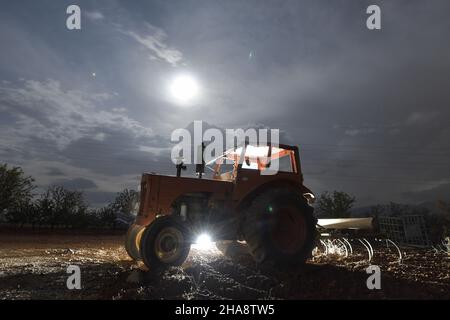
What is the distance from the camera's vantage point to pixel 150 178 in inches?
226

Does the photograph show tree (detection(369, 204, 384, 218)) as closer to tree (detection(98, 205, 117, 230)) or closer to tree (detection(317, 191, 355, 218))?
tree (detection(317, 191, 355, 218))

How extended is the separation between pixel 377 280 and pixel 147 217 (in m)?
3.77

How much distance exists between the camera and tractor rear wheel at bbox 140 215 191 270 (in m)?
5.14

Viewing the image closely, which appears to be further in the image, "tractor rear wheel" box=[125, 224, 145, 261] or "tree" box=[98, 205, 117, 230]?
"tree" box=[98, 205, 117, 230]

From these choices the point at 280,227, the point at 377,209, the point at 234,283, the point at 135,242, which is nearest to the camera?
the point at 234,283

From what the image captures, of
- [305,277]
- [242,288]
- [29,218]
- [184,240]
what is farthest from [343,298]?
[29,218]

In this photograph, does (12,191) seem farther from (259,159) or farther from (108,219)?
(259,159)

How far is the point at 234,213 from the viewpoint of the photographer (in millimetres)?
6035

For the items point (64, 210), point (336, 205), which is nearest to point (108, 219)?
point (64, 210)

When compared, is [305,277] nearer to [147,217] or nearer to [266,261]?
[266,261]

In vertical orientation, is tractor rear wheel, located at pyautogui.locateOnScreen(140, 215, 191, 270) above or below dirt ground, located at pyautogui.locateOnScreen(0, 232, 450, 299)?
above

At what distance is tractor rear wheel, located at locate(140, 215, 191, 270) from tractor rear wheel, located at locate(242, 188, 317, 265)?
1124mm

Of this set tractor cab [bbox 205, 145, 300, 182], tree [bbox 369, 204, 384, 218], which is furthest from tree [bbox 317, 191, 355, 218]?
tractor cab [bbox 205, 145, 300, 182]

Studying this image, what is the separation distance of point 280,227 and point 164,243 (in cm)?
210
